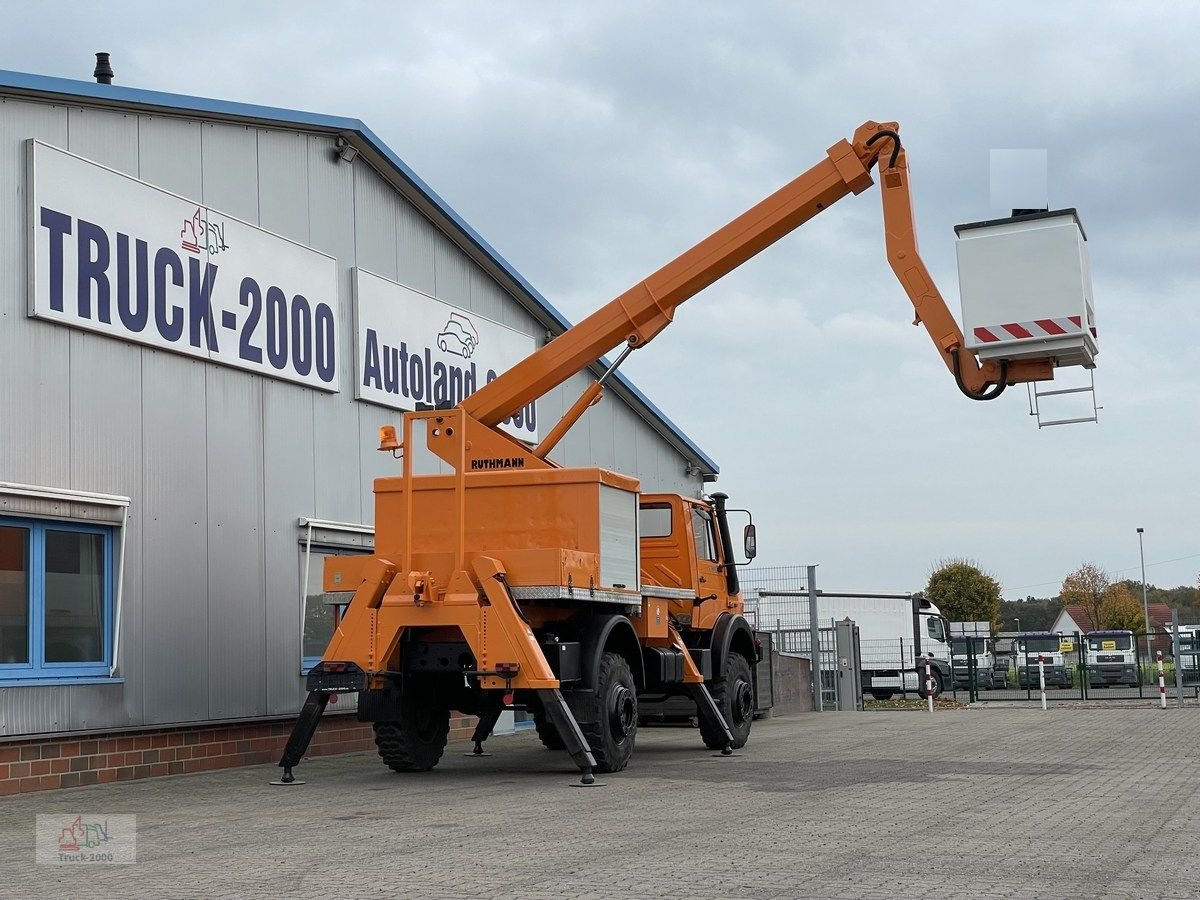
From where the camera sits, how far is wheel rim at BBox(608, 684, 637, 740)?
12.8 meters

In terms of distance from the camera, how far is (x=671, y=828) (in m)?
9.00

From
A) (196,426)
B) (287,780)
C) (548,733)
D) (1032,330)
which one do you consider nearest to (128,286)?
(196,426)

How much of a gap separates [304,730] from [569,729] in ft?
8.18

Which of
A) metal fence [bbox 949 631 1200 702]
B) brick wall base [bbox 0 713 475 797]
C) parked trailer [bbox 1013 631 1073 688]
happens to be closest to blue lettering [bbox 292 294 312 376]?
brick wall base [bbox 0 713 475 797]

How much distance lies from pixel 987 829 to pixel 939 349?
5.76 m

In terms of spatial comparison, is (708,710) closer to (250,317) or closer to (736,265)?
(736,265)

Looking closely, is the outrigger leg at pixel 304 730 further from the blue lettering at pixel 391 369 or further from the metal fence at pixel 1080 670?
the metal fence at pixel 1080 670

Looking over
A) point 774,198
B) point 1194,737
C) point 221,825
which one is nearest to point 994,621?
point 1194,737

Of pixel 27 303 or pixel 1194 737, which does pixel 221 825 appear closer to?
pixel 27 303

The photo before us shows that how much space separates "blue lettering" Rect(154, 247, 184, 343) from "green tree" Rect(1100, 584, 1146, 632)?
7034 centimetres

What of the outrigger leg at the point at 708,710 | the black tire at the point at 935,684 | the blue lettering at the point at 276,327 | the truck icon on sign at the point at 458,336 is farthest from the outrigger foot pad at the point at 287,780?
the black tire at the point at 935,684

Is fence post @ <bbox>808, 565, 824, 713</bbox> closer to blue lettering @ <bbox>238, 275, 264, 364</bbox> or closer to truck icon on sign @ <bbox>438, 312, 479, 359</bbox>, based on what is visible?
truck icon on sign @ <bbox>438, 312, 479, 359</bbox>

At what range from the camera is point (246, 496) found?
1553 centimetres

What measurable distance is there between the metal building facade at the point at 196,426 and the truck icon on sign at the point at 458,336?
39.2 inches
